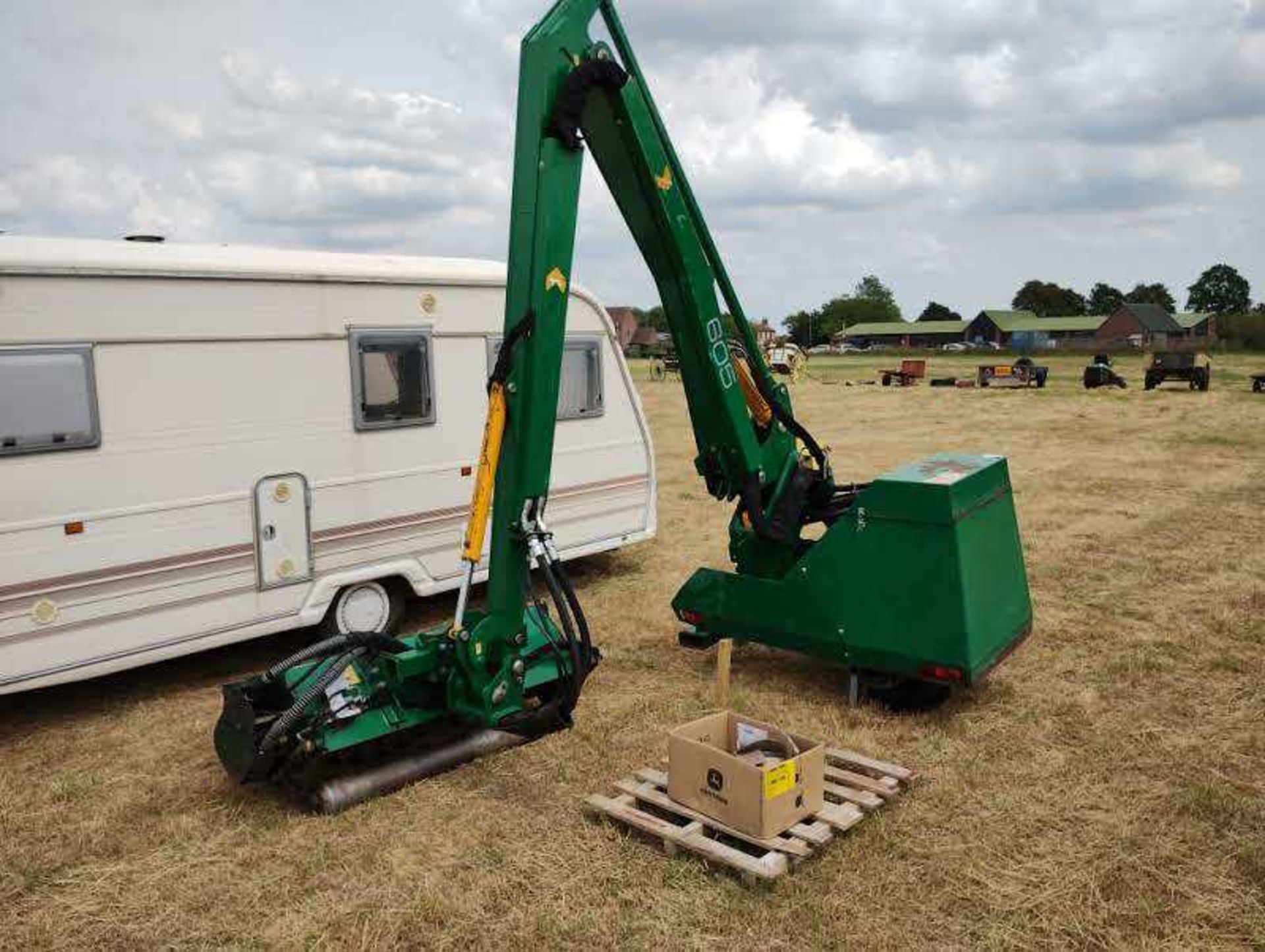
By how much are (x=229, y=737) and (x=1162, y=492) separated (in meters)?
12.2

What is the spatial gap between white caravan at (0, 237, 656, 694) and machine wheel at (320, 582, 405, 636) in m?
0.01

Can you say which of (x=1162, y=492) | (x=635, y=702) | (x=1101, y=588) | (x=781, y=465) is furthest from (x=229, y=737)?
(x=1162, y=492)

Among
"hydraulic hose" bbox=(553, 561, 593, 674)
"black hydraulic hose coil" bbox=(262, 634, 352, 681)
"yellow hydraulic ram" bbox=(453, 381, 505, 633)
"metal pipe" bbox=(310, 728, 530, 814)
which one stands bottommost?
"metal pipe" bbox=(310, 728, 530, 814)

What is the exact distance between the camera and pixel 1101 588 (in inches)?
338

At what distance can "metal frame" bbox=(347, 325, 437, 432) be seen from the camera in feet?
22.9

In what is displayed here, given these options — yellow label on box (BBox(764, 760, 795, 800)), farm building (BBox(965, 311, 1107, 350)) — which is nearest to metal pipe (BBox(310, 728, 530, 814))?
yellow label on box (BBox(764, 760, 795, 800))

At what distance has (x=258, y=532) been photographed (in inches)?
258

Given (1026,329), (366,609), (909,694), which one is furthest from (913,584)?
(1026,329)

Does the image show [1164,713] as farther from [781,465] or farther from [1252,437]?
[1252,437]

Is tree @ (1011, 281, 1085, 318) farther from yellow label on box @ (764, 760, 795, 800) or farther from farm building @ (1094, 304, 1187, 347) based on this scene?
yellow label on box @ (764, 760, 795, 800)

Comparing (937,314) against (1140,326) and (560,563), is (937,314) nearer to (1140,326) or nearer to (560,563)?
(1140,326)

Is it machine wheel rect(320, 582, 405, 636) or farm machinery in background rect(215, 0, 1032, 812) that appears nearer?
farm machinery in background rect(215, 0, 1032, 812)

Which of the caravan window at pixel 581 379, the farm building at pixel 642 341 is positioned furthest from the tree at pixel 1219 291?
the caravan window at pixel 581 379

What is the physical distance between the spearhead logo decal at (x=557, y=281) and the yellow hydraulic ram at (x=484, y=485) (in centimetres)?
54
